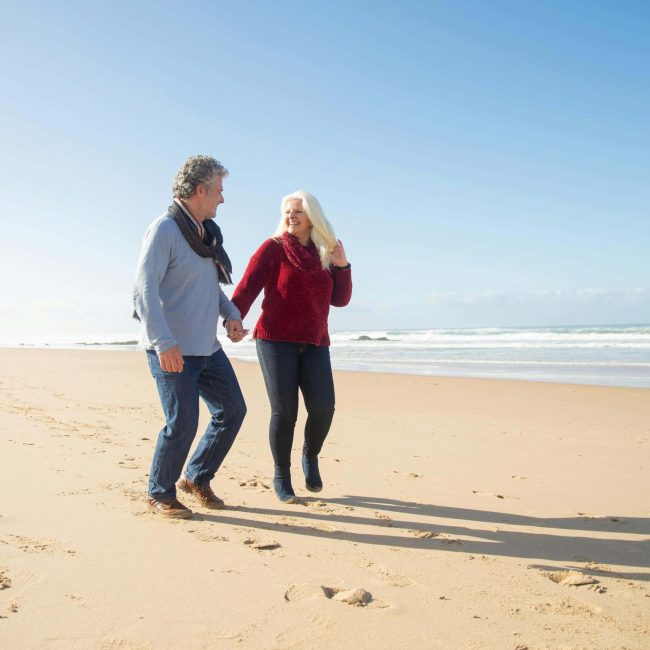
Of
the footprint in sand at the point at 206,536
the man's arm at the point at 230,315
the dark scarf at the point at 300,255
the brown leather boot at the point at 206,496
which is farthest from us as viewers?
the dark scarf at the point at 300,255

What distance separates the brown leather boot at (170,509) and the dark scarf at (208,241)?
1.30 meters

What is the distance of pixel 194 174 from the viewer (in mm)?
3609

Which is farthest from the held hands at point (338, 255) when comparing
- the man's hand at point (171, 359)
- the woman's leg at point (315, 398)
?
the man's hand at point (171, 359)

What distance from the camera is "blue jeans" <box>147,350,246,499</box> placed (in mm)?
3479

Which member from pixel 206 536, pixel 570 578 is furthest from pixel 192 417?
pixel 570 578

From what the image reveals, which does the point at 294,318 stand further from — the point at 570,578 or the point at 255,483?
the point at 570,578

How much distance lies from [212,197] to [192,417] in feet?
4.13

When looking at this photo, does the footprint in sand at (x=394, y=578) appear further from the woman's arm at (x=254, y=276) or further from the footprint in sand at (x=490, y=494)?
the woman's arm at (x=254, y=276)

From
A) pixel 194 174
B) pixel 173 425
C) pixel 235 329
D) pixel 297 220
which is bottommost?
pixel 173 425

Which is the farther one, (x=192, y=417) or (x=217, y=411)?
(x=217, y=411)

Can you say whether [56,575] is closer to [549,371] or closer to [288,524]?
[288,524]

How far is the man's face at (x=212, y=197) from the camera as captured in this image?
3.65 metres

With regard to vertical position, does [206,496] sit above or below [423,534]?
above

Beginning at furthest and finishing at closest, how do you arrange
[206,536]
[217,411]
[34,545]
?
[217,411]
[206,536]
[34,545]
